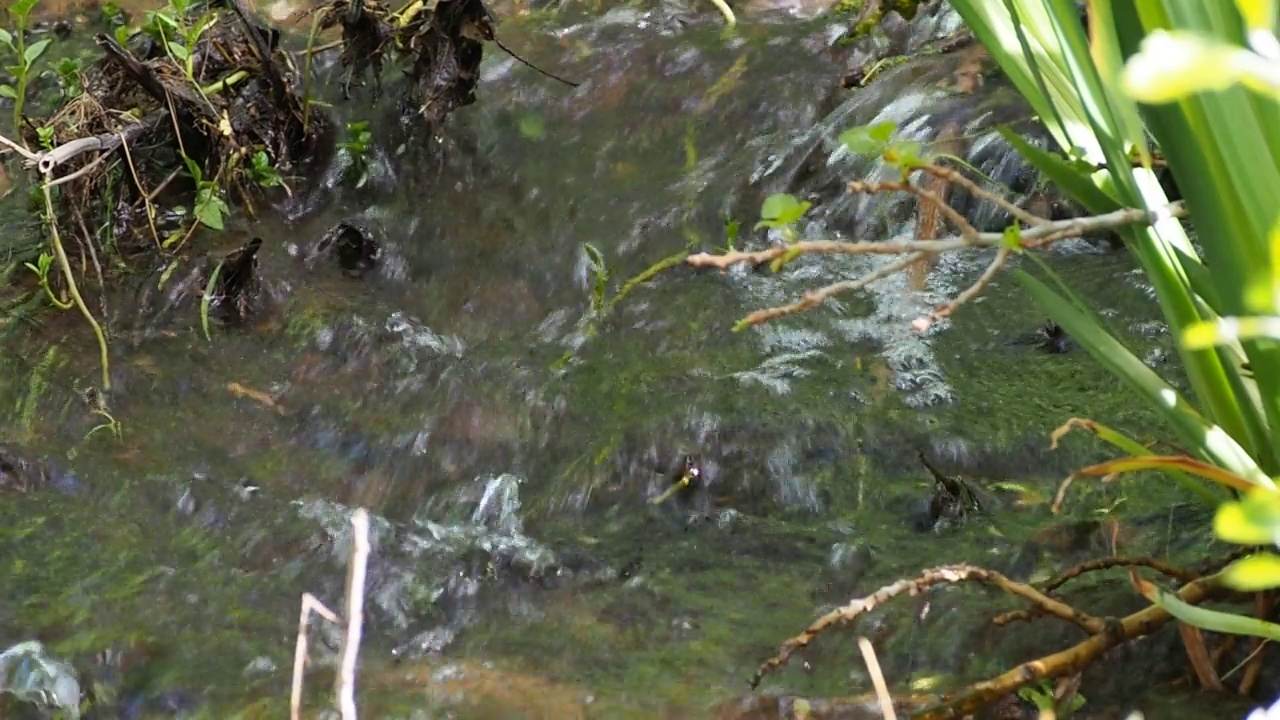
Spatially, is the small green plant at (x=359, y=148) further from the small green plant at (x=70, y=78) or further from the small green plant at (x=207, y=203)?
the small green plant at (x=70, y=78)

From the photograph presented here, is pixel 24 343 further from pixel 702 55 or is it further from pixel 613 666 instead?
pixel 702 55

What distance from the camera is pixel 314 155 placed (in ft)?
11.4

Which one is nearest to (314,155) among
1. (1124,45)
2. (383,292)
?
(383,292)

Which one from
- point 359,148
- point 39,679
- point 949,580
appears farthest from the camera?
point 359,148

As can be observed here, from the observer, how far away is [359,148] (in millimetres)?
3381

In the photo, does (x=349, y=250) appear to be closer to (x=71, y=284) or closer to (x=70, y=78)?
(x=71, y=284)

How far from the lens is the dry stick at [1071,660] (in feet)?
3.81

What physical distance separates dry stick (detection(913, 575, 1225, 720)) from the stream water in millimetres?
79

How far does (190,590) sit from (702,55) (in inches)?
110

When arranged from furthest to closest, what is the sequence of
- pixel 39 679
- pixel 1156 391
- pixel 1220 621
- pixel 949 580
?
pixel 39 679
pixel 949 580
pixel 1156 391
pixel 1220 621

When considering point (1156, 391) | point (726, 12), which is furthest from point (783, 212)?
point (726, 12)

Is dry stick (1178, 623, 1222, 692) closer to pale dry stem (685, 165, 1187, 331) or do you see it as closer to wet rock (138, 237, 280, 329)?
pale dry stem (685, 165, 1187, 331)

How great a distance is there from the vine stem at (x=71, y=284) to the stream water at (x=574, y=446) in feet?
0.13

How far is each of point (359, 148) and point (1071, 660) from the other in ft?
9.06
